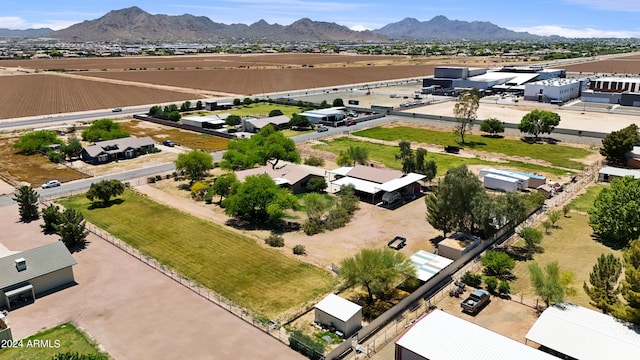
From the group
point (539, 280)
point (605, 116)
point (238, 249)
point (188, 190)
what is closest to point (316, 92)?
point (605, 116)

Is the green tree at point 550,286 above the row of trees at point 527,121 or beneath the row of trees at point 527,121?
beneath

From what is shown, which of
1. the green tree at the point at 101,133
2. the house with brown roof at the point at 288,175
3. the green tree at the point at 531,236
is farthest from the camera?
the green tree at the point at 101,133

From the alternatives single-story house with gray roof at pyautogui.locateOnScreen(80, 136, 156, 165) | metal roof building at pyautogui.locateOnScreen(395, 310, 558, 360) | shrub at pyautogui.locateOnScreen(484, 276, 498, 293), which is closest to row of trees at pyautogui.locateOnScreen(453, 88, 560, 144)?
shrub at pyautogui.locateOnScreen(484, 276, 498, 293)

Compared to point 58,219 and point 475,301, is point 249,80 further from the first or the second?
point 475,301

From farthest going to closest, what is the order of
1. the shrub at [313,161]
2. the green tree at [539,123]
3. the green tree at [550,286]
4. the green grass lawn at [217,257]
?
the green tree at [539,123] → the shrub at [313,161] → the green grass lawn at [217,257] → the green tree at [550,286]

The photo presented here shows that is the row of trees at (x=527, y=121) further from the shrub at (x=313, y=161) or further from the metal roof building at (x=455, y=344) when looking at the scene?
the metal roof building at (x=455, y=344)

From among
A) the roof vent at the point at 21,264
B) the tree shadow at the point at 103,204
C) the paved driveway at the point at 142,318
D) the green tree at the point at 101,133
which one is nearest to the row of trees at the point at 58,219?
the paved driveway at the point at 142,318

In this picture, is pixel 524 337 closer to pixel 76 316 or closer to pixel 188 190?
pixel 76 316

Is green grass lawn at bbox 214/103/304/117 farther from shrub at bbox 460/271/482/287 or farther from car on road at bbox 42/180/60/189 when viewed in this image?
shrub at bbox 460/271/482/287
